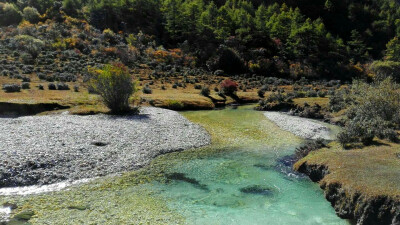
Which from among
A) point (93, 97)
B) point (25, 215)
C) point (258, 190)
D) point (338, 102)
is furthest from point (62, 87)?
point (258, 190)

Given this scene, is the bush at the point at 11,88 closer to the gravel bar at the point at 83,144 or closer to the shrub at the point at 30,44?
the gravel bar at the point at 83,144

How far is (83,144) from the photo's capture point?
2350cm

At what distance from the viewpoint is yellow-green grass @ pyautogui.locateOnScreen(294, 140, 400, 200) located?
15.6 m

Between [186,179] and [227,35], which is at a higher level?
[227,35]

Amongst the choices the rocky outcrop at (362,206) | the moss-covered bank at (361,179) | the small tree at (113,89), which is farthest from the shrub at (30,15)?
the rocky outcrop at (362,206)

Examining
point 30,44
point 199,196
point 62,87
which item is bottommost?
point 199,196

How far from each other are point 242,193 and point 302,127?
17578mm

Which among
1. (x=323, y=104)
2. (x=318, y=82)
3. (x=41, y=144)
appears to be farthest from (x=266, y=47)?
(x=41, y=144)

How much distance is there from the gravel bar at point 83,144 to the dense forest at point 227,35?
4754cm

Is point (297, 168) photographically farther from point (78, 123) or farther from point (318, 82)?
point (318, 82)

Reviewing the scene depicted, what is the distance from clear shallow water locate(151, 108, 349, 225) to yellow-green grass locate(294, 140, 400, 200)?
4.40ft

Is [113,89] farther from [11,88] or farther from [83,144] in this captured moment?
[11,88]

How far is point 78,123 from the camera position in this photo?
28.9 m

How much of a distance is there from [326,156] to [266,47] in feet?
234
